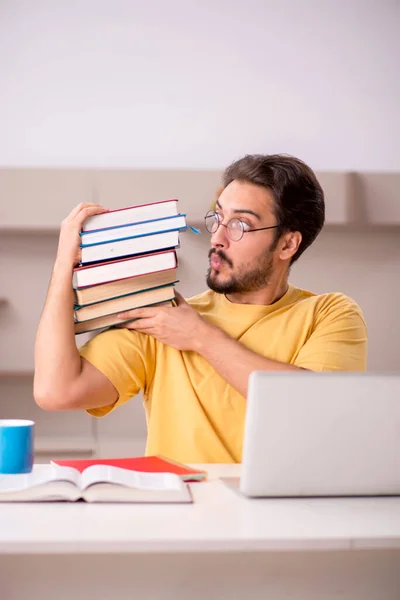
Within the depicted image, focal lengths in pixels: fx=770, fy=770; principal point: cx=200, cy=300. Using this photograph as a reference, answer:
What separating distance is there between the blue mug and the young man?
0.44 metres

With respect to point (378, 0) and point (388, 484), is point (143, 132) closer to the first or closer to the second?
point (378, 0)

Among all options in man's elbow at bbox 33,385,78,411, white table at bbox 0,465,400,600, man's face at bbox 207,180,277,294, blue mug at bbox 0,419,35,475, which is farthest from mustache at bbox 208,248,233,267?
white table at bbox 0,465,400,600

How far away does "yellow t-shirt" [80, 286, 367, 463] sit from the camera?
182 centimetres

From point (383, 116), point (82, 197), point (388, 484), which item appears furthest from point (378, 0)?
point (388, 484)

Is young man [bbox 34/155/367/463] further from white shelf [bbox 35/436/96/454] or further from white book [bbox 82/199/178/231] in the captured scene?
white shelf [bbox 35/436/96/454]

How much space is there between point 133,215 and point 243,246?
17.0 inches

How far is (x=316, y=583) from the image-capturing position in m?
1.05

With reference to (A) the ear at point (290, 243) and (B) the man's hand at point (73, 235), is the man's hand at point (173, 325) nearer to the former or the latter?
(B) the man's hand at point (73, 235)

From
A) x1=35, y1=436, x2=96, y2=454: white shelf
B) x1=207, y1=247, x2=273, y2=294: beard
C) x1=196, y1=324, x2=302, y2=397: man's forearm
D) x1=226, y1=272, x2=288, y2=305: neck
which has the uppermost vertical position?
x1=207, y1=247, x2=273, y2=294: beard

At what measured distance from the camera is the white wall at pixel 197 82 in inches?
143

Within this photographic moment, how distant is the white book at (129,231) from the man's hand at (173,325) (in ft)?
0.68

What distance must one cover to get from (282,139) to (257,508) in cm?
286

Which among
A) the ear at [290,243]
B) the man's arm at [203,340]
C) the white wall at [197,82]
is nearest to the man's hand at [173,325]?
the man's arm at [203,340]

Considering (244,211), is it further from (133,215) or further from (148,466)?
(148,466)
